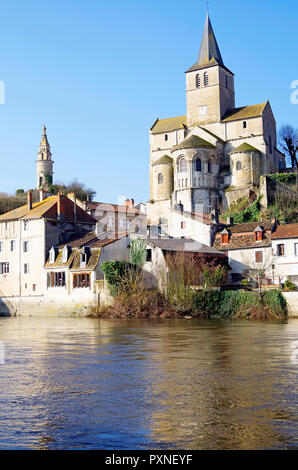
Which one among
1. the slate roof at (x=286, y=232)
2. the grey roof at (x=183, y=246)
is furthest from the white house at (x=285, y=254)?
the grey roof at (x=183, y=246)

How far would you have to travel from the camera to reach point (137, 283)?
4416 cm

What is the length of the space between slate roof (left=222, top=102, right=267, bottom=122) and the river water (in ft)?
172

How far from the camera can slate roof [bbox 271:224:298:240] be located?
46.5 metres

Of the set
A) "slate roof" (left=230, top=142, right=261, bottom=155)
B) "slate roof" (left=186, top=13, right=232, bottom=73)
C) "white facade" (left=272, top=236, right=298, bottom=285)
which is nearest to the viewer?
"white facade" (left=272, top=236, right=298, bottom=285)

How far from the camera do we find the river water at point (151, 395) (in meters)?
9.90

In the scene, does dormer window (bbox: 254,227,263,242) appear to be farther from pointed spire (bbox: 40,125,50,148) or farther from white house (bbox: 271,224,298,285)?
pointed spire (bbox: 40,125,50,148)

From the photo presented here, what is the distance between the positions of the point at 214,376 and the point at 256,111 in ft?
204

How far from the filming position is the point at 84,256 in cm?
4791

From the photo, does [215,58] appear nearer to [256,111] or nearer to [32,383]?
[256,111]

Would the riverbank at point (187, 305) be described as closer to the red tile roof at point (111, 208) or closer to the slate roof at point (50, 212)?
the slate roof at point (50, 212)

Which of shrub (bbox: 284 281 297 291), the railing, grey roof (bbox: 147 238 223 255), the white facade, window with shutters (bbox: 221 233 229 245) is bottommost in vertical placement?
the railing

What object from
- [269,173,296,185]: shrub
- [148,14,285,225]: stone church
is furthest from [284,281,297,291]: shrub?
[148,14,285,225]: stone church

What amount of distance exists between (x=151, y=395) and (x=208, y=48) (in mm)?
74065

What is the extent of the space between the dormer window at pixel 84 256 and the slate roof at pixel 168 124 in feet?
117
